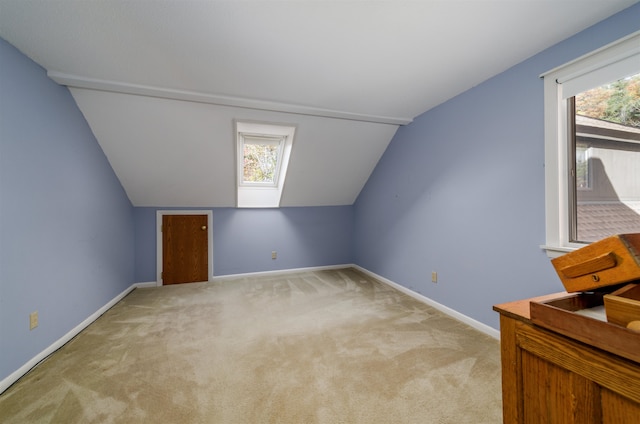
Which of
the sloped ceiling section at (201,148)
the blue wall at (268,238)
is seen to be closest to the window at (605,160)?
the sloped ceiling section at (201,148)

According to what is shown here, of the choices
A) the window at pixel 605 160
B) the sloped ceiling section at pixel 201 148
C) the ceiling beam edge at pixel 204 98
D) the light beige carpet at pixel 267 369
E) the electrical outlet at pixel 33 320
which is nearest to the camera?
the light beige carpet at pixel 267 369

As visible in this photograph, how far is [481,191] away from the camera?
7.45 ft

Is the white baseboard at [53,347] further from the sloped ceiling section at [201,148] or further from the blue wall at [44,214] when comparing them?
the sloped ceiling section at [201,148]

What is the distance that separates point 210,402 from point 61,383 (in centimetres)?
101

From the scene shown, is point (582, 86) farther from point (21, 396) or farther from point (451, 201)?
point (21, 396)

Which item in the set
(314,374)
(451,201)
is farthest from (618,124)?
(314,374)

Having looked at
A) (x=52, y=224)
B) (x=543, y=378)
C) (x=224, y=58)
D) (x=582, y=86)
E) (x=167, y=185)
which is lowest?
(x=543, y=378)

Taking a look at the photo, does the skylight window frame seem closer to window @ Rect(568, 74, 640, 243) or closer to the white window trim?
the white window trim

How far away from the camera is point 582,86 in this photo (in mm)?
1633

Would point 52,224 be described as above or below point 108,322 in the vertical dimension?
above

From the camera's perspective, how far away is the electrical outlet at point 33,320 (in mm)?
1773

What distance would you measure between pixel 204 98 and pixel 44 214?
5.07ft

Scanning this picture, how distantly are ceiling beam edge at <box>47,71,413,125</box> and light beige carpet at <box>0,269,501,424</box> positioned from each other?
6.97 feet

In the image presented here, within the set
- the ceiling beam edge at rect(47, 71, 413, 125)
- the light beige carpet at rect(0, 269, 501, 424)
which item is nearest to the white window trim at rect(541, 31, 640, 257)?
the light beige carpet at rect(0, 269, 501, 424)
